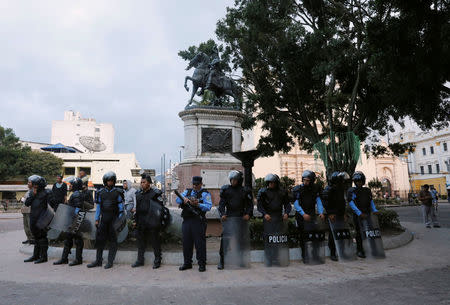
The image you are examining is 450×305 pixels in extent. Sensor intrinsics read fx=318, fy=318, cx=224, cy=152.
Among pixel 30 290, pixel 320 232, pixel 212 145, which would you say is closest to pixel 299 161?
pixel 212 145

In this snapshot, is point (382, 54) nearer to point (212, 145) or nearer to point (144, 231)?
point (212, 145)

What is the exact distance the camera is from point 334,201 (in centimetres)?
668

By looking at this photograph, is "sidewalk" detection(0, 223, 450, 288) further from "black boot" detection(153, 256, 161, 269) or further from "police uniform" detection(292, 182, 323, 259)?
"police uniform" detection(292, 182, 323, 259)

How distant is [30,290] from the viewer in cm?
472

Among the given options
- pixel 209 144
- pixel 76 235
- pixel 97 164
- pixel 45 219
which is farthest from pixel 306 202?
pixel 97 164

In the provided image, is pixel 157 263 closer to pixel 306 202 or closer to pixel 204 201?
pixel 204 201

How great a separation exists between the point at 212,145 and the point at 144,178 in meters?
4.39

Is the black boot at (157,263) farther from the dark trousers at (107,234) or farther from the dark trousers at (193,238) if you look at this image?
the dark trousers at (107,234)

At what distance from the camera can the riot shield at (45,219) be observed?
264 inches

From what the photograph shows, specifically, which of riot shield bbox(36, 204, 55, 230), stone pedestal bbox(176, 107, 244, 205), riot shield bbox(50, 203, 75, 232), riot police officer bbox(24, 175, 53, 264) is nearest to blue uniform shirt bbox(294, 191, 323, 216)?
stone pedestal bbox(176, 107, 244, 205)

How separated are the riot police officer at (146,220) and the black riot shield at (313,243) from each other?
291 cm

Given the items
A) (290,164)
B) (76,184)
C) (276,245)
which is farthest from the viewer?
(290,164)

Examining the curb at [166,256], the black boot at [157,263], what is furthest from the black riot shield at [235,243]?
the black boot at [157,263]

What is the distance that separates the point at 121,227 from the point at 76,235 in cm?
97
